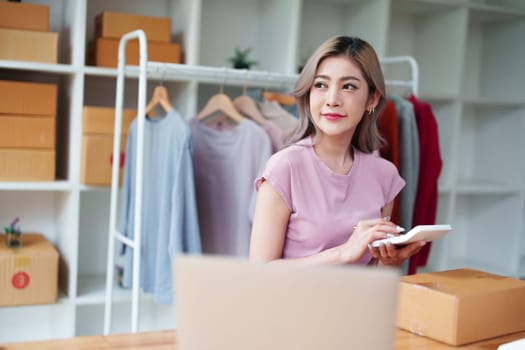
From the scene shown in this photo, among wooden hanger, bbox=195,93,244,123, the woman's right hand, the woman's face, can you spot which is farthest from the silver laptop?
wooden hanger, bbox=195,93,244,123

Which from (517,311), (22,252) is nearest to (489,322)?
(517,311)

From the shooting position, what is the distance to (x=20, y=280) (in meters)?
2.57

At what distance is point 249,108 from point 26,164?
893 millimetres

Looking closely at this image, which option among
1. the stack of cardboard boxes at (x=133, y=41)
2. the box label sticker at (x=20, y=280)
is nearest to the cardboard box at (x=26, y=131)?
the stack of cardboard boxes at (x=133, y=41)

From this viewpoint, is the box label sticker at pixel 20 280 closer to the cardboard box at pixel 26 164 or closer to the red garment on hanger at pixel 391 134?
the cardboard box at pixel 26 164

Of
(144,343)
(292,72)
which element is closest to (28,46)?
(292,72)

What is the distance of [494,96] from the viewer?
3.79 meters

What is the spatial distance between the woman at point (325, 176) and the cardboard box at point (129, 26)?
4.09ft

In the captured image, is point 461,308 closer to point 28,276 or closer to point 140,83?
point 140,83

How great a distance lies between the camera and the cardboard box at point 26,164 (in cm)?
256

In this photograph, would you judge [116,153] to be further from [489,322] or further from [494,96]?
[494,96]

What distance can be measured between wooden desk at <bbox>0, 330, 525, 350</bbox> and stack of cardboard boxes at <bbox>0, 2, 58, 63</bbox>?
154cm

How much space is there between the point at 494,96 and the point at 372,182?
91.6 inches

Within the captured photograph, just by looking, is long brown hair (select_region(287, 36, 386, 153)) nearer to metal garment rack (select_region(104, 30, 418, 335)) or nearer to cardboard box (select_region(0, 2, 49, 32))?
metal garment rack (select_region(104, 30, 418, 335))
